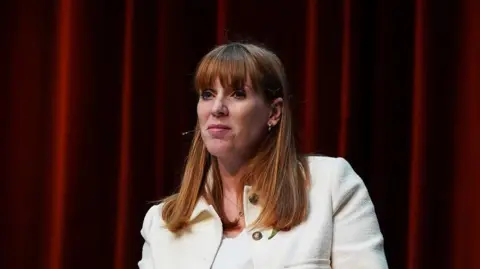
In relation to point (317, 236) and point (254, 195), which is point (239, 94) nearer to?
point (254, 195)

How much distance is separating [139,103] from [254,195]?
0.62 metres

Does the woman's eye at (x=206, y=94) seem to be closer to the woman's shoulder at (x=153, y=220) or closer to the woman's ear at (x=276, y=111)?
the woman's ear at (x=276, y=111)

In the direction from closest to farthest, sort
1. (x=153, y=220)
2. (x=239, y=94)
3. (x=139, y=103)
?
(x=239, y=94), (x=153, y=220), (x=139, y=103)

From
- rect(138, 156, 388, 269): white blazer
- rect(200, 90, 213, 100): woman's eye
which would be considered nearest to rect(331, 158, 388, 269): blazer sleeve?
rect(138, 156, 388, 269): white blazer

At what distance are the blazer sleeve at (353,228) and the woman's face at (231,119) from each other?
7.4 inches

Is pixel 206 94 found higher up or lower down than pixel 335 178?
higher up

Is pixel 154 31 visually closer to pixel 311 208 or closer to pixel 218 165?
pixel 218 165

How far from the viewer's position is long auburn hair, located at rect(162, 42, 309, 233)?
147cm

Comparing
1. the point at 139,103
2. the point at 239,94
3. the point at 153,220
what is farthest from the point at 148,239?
the point at 139,103

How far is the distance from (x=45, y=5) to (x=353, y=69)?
0.86 m

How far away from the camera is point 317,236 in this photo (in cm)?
141

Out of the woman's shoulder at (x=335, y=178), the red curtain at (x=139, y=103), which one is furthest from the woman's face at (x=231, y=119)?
the red curtain at (x=139, y=103)

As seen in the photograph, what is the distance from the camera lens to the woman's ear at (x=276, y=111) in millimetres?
1561

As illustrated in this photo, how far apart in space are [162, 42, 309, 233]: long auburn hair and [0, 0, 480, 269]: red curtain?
342 millimetres
